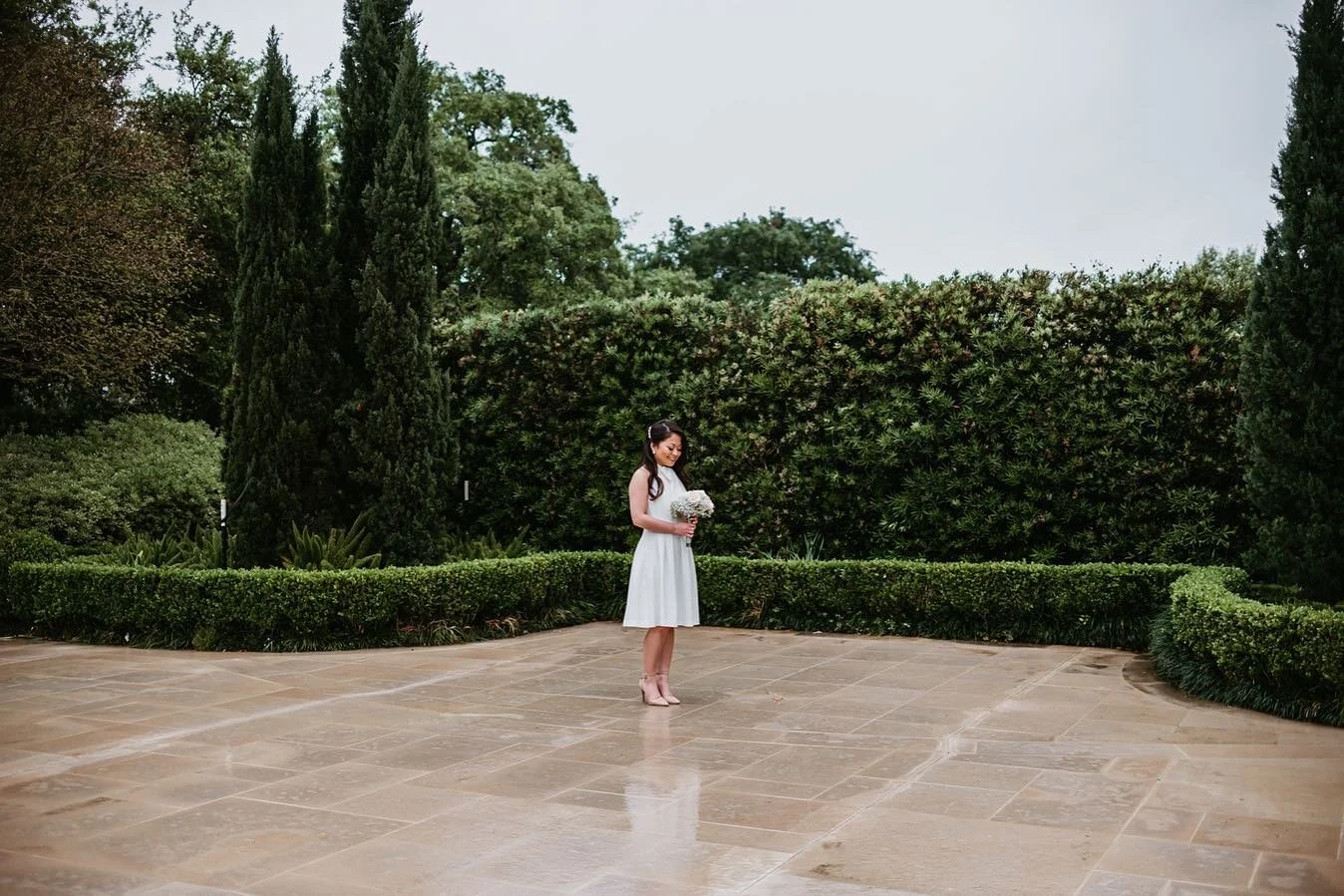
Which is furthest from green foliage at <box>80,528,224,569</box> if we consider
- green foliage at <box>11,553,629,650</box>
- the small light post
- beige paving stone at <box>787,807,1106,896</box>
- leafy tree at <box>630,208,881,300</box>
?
leafy tree at <box>630,208,881,300</box>

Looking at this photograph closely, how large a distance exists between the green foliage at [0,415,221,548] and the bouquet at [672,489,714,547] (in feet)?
25.7

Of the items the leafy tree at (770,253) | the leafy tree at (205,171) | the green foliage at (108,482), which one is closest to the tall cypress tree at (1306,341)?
the green foliage at (108,482)

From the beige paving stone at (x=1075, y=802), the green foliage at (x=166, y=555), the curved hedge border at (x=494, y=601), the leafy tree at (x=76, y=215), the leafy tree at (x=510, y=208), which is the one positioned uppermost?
the leafy tree at (x=510, y=208)

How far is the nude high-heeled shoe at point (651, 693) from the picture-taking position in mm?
7188

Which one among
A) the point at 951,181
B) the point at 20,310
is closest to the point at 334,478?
the point at 20,310

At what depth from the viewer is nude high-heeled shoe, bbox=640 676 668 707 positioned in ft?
23.6

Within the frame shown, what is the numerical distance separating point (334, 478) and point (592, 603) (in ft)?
9.76

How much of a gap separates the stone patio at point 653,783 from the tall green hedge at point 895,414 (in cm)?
229

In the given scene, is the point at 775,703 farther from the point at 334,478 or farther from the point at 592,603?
the point at 334,478

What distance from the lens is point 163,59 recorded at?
19.4m

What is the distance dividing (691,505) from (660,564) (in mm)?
423

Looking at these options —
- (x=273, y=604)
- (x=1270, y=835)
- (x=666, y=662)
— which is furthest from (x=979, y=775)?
(x=273, y=604)

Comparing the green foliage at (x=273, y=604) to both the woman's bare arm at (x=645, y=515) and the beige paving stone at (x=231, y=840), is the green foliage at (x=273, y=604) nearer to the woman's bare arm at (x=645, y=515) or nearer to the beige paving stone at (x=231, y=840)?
the woman's bare arm at (x=645, y=515)

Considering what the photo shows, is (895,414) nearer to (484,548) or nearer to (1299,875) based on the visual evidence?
(484,548)
